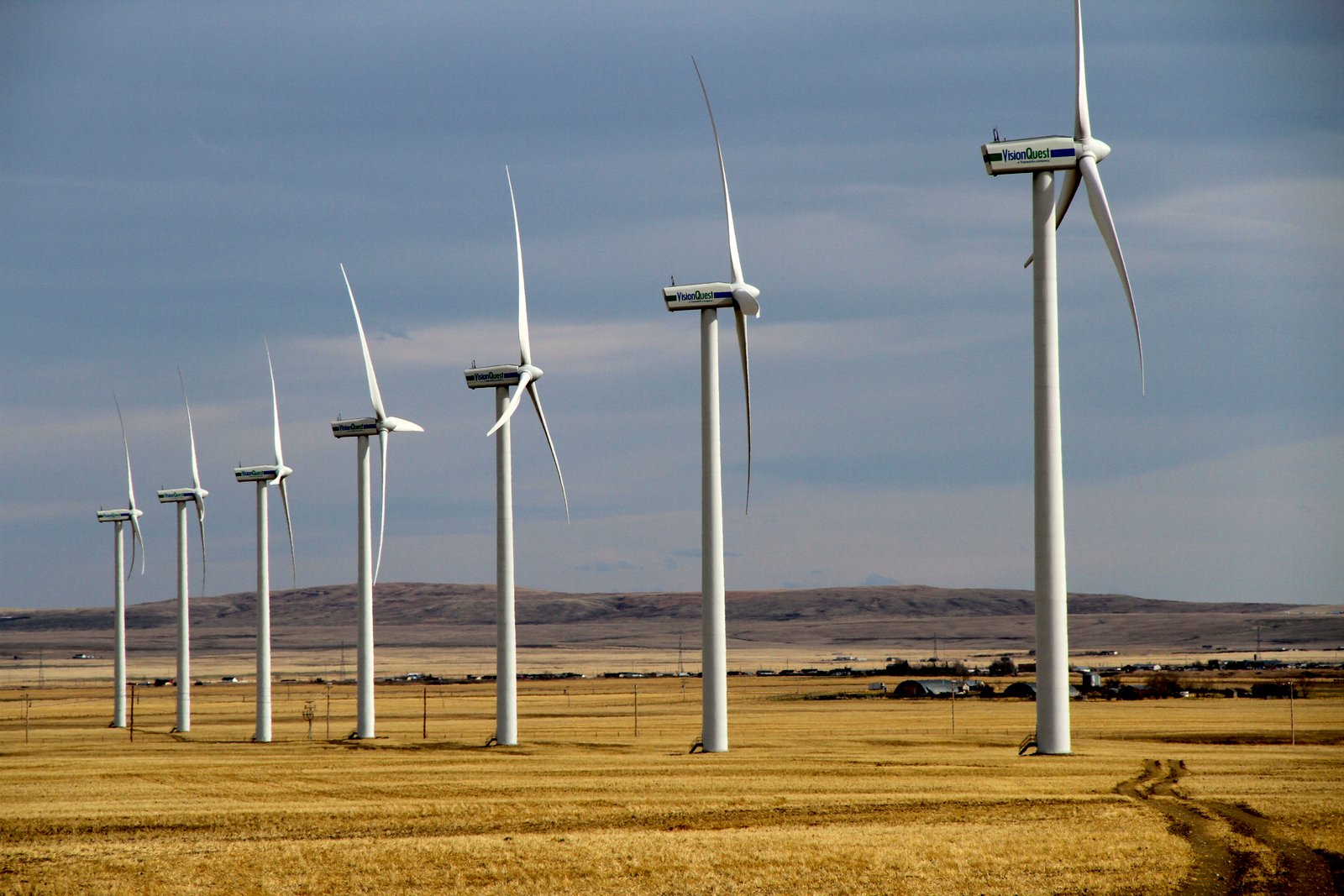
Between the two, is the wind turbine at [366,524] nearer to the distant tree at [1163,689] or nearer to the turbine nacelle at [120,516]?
the turbine nacelle at [120,516]

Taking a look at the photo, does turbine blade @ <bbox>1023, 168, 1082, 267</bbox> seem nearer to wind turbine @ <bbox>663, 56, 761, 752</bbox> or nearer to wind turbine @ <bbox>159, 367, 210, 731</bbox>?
wind turbine @ <bbox>663, 56, 761, 752</bbox>

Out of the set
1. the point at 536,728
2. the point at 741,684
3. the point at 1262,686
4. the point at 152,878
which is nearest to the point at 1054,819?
the point at 152,878

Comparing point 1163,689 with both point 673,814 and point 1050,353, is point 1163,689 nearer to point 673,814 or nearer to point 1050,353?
point 1050,353

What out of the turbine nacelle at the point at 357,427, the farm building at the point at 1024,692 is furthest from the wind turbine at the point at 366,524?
the farm building at the point at 1024,692

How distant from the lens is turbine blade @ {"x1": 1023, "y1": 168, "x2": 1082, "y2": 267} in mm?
50625

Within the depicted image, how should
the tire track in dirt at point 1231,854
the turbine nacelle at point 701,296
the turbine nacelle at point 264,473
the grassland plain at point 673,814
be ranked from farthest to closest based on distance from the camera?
the turbine nacelle at point 264,473, the turbine nacelle at point 701,296, the grassland plain at point 673,814, the tire track in dirt at point 1231,854

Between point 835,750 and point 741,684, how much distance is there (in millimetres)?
107386

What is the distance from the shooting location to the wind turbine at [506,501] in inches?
2601

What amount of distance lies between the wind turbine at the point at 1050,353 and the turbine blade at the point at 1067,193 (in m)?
0.03

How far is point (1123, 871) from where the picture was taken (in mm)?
30016

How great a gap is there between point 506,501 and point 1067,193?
28.8 m

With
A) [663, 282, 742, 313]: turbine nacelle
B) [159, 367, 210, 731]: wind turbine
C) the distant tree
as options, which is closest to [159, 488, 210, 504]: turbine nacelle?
[159, 367, 210, 731]: wind turbine

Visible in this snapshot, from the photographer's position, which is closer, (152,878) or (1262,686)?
(152,878)

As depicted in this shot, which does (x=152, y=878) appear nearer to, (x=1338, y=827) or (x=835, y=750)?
(x=1338, y=827)
